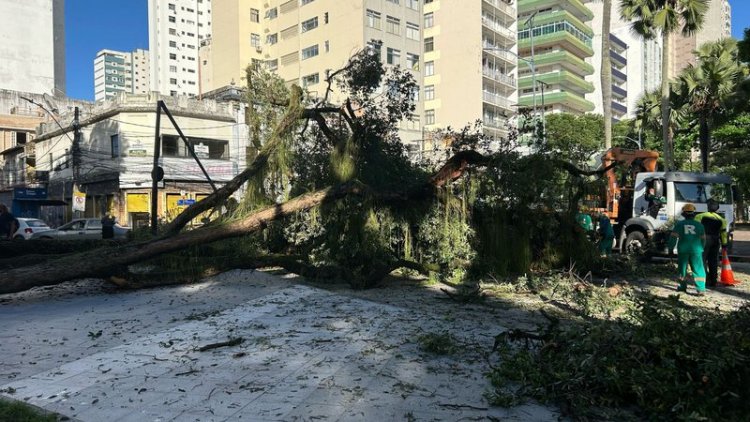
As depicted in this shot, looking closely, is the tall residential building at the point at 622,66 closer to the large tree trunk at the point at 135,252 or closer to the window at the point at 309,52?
the window at the point at 309,52

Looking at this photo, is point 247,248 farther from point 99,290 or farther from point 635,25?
point 635,25

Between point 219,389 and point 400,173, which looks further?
point 400,173

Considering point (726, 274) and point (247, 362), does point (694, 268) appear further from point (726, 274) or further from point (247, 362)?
point (247, 362)

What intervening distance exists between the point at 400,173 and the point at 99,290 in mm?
6273

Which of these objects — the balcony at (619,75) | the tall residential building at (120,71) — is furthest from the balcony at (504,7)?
the tall residential building at (120,71)

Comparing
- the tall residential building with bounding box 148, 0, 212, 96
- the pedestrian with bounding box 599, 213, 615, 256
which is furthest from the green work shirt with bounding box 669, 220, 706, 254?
the tall residential building with bounding box 148, 0, 212, 96

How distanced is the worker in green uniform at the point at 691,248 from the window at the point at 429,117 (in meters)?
44.9

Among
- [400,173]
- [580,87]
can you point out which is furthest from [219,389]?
[580,87]

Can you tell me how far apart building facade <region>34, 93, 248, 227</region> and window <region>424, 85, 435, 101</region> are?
24042 millimetres

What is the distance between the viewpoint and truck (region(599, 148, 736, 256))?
1321cm

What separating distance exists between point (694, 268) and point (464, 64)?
44978 millimetres

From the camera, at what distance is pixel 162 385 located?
4.35m

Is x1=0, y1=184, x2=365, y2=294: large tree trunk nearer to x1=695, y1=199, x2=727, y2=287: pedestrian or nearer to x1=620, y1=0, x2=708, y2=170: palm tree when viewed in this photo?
x1=695, y1=199, x2=727, y2=287: pedestrian

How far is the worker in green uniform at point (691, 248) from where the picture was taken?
8.23 m
